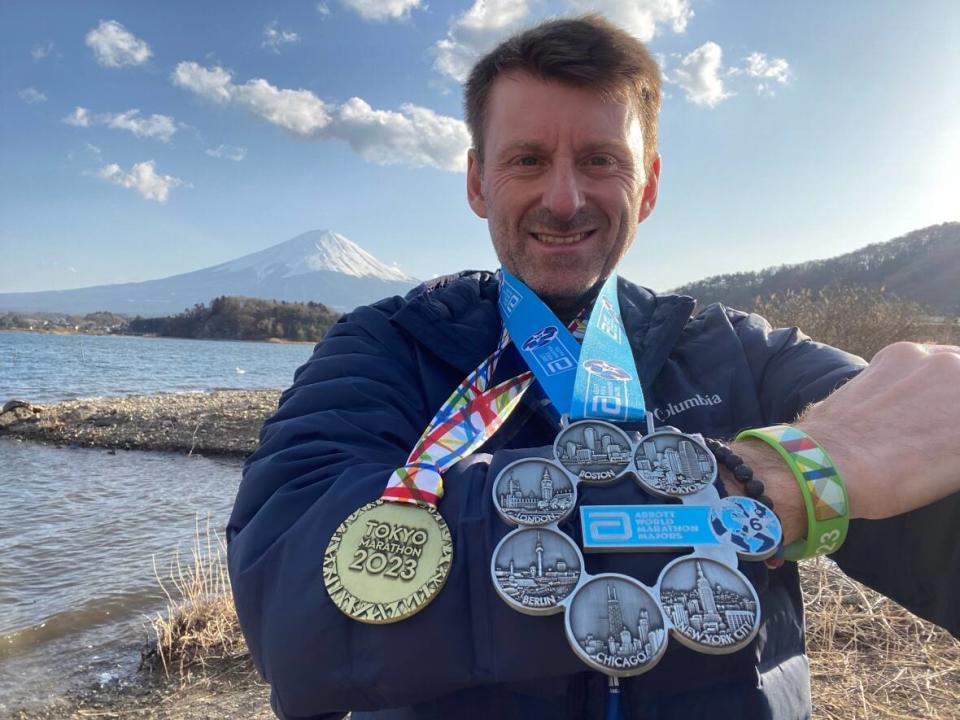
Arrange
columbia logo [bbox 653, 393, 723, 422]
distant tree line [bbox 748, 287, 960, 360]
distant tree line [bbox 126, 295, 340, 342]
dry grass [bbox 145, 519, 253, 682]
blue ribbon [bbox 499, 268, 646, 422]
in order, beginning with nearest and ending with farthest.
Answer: blue ribbon [bbox 499, 268, 646, 422], columbia logo [bbox 653, 393, 723, 422], dry grass [bbox 145, 519, 253, 682], distant tree line [bbox 748, 287, 960, 360], distant tree line [bbox 126, 295, 340, 342]

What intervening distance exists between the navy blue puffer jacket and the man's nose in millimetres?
484

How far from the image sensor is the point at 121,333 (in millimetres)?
119312

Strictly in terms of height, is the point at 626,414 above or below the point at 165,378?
above

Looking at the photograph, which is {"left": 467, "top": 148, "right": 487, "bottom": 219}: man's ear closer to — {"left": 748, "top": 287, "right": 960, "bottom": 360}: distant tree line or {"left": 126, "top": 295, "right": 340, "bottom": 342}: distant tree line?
{"left": 748, "top": 287, "right": 960, "bottom": 360}: distant tree line

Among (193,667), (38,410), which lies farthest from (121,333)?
(193,667)

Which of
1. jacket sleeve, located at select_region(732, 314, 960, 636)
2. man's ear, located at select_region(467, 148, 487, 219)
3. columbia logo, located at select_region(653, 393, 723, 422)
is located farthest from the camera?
man's ear, located at select_region(467, 148, 487, 219)

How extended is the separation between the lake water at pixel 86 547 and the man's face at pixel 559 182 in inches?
197

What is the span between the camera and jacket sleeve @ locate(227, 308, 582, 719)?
99 centimetres

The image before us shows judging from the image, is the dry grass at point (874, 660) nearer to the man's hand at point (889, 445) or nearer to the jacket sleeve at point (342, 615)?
the man's hand at point (889, 445)

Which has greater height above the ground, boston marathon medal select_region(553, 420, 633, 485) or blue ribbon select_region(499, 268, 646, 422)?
blue ribbon select_region(499, 268, 646, 422)

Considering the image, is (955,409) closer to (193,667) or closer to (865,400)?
(865,400)

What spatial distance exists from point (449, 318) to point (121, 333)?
138 metres

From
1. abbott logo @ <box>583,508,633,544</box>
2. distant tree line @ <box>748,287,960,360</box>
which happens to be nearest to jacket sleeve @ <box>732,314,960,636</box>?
abbott logo @ <box>583,508,633,544</box>

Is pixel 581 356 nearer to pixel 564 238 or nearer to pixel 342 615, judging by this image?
pixel 564 238
